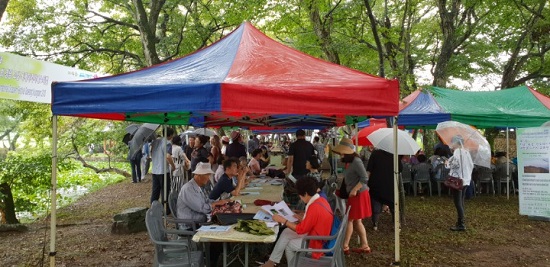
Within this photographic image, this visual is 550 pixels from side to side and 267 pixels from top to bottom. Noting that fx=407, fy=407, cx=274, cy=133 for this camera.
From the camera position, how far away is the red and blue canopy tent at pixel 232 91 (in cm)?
371

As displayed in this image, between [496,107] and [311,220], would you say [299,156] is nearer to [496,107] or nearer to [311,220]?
[311,220]

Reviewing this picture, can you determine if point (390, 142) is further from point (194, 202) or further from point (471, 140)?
point (194, 202)

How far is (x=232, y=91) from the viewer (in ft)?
12.0

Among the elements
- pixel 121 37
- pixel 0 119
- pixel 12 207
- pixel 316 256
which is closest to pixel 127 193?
pixel 12 207

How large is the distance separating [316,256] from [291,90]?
1648 mm

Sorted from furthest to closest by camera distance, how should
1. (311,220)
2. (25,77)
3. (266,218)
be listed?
(25,77) → (266,218) → (311,220)

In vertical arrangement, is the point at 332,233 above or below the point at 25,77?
below

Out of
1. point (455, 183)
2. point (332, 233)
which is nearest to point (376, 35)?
point (455, 183)

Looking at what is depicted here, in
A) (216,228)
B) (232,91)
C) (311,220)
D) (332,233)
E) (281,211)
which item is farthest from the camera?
(281,211)

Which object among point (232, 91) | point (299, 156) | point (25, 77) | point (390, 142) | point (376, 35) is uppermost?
point (376, 35)

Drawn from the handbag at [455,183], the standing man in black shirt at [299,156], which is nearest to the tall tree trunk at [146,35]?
the standing man in black shirt at [299,156]

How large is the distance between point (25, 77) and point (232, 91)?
3901 mm

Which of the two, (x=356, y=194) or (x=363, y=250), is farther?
(x=363, y=250)

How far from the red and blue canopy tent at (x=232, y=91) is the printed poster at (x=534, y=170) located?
534 cm
